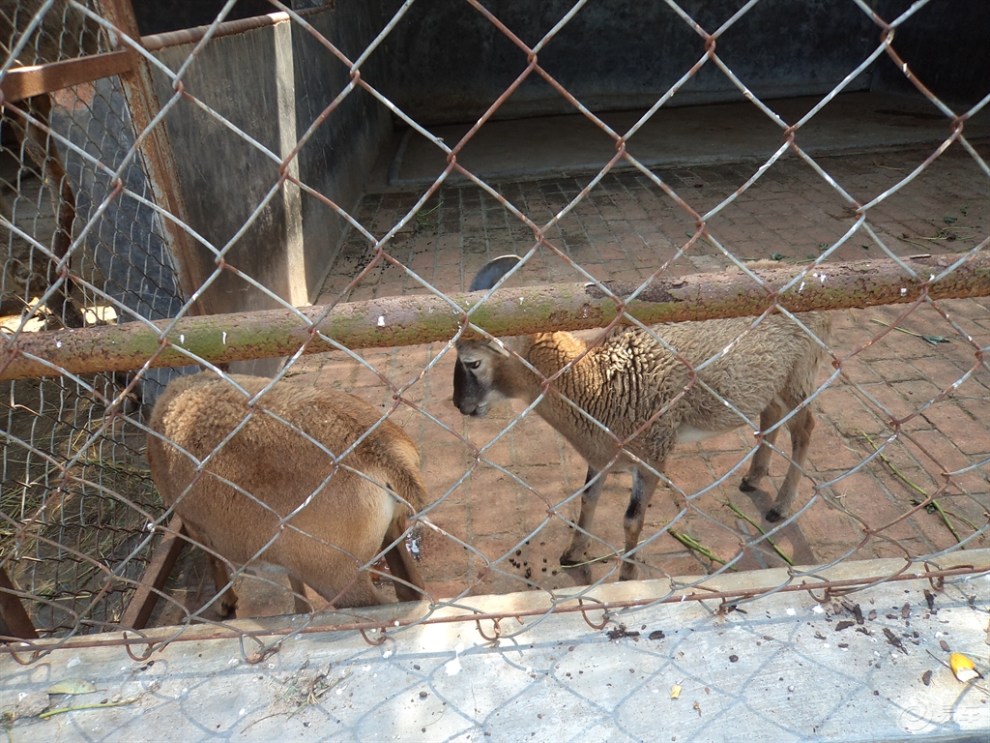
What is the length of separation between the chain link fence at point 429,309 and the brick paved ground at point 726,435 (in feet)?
0.08

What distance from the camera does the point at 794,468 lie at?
3.45m

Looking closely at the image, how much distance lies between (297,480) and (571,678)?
116 cm

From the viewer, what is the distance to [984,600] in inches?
73.8

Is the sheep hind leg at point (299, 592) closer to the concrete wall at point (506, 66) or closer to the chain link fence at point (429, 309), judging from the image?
the chain link fence at point (429, 309)

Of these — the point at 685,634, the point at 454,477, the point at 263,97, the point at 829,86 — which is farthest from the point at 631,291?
the point at 829,86

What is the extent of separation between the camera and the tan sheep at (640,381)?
118 inches

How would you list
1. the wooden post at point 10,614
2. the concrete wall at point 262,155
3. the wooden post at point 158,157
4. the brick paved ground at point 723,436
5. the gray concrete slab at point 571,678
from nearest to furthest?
the gray concrete slab at point 571,678 → the wooden post at point 10,614 → the wooden post at point 158,157 → the brick paved ground at point 723,436 → the concrete wall at point 262,155

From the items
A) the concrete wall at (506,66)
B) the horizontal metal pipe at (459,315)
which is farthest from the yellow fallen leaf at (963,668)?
the concrete wall at (506,66)

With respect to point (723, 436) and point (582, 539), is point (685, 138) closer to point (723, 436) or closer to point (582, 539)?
point (723, 436)

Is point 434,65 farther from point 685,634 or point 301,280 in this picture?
point 685,634

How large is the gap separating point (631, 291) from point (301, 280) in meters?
4.92

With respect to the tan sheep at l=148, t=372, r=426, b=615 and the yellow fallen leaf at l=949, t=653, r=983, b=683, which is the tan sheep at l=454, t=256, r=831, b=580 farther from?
the yellow fallen leaf at l=949, t=653, r=983, b=683

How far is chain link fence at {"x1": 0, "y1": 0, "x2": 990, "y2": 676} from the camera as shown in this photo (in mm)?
1443

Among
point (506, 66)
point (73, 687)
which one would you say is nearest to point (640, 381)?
point (73, 687)
